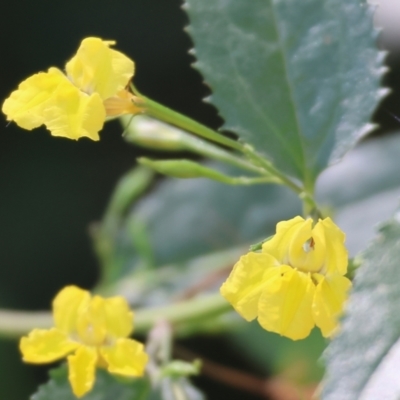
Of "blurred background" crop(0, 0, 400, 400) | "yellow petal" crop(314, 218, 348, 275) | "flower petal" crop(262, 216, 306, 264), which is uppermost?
"blurred background" crop(0, 0, 400, 400)

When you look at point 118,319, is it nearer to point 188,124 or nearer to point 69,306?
point 69,306

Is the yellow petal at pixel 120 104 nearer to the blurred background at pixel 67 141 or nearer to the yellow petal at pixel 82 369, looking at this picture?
the yellow petal at pixel 82 369

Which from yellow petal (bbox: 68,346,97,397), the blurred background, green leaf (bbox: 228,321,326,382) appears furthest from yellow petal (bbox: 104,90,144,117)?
the blurred background

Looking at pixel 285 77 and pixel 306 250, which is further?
pixel 285 77

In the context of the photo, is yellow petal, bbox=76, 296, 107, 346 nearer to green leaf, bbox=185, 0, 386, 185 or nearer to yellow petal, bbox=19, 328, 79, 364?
yellow petal, bbox=19, 328, 79, 364

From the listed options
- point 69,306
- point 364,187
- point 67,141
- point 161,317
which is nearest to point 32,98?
point 69,306

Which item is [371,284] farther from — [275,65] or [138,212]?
[138,212]
